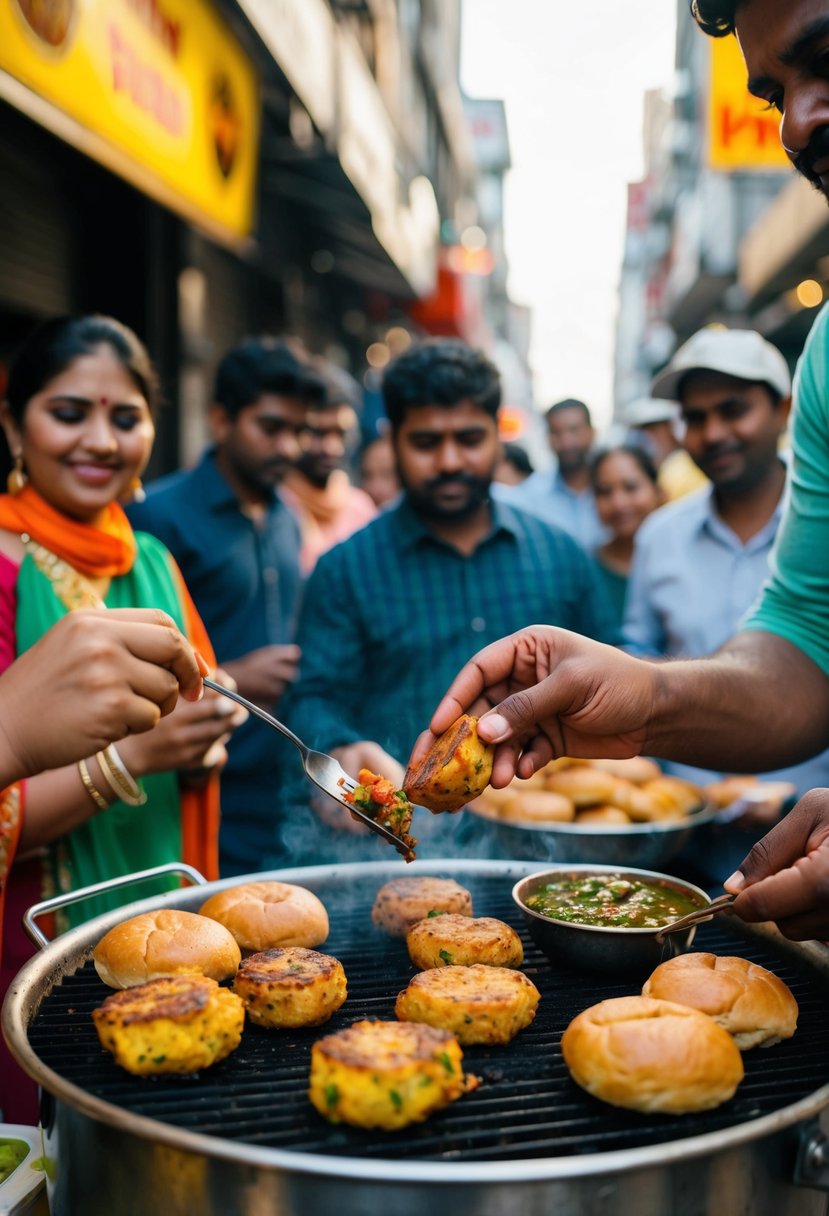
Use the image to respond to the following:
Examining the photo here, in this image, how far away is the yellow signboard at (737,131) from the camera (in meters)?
8.38

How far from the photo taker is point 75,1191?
159 cm

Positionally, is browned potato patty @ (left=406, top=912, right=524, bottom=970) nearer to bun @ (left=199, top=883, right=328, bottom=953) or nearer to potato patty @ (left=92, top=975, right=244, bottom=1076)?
bun @ (left=199, top=883, right=328, bottom=953)

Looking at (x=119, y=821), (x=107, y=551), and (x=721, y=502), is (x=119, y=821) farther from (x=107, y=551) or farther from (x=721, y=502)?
(x=721, y=502)

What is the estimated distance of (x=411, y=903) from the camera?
2.41m

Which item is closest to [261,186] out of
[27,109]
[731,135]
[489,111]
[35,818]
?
[731,135]

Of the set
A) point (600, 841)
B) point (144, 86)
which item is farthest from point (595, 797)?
point (144, 86)

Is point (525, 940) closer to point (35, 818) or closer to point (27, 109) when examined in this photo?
point (35, 818)

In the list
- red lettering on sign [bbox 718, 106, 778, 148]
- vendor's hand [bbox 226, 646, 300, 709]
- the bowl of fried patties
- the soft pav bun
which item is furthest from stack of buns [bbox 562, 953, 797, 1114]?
red lettering on sign [bbox 718, 106, 778, 148]

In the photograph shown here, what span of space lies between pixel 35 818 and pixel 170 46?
368 centimetres

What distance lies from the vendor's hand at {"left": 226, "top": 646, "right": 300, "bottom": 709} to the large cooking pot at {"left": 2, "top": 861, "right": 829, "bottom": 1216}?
7.62ft

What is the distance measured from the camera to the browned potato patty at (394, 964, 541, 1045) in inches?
72.4

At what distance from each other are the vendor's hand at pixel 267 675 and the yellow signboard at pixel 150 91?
84.1 inches

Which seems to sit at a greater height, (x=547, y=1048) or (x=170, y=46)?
(x=170, y=46)

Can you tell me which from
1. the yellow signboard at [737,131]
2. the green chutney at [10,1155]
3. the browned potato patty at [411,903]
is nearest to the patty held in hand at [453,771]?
the browned potato patty at [411,903]
